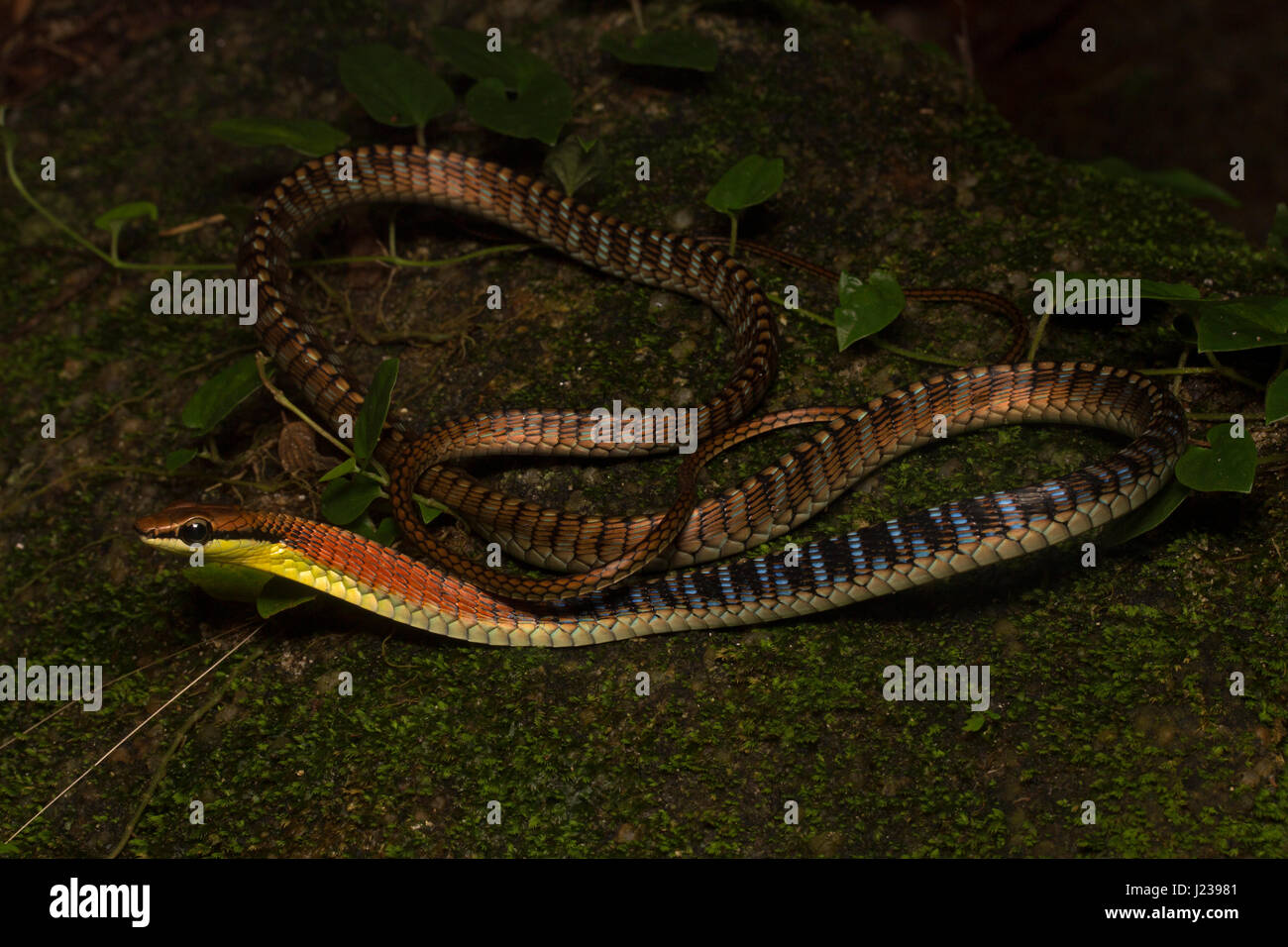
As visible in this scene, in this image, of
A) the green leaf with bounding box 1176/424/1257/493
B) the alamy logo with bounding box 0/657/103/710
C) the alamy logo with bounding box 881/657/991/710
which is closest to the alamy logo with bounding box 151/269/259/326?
the alamy logo with bounding box 0/657/103/710

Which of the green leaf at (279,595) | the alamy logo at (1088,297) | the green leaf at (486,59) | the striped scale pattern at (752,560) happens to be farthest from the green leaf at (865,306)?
the green leaf at (279,595)

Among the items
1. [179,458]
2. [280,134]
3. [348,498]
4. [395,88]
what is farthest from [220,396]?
[395,88]

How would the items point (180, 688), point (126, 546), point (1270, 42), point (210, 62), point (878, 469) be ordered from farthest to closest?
point (1270, 42), point (210, 62), point (126, 546), point (878, 469), point (180, 688)

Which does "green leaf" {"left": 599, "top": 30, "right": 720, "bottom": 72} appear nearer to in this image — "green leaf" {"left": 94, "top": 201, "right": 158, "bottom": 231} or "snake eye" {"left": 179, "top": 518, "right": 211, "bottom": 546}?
"green leaf" {"left": 94, "top": 201, "right": 158, "bottom": 231}

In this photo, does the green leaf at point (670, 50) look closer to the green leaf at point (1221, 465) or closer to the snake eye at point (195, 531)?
the green leaf at point (1221, 465)

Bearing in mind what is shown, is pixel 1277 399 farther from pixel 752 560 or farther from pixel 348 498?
pixel 348 498

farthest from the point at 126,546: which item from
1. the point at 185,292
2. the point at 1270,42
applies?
the point at 1270,42

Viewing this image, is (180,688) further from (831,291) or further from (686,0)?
(686,0)
